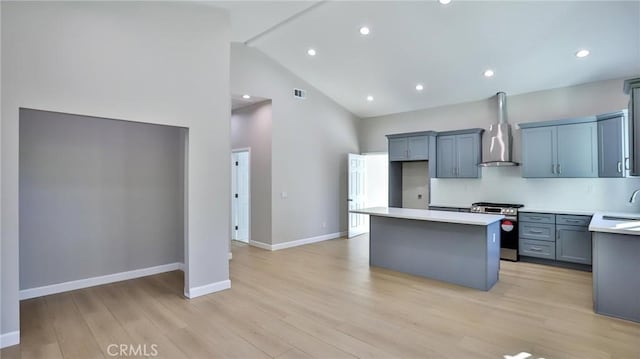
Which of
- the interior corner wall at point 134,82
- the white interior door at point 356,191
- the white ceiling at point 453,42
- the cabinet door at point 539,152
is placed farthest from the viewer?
the white interior door at point 356,191

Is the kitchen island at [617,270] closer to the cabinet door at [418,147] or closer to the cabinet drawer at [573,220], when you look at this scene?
the cabinet drawer at [573,220]

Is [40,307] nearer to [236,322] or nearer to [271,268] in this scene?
[236,322]

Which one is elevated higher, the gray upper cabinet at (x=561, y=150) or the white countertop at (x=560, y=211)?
the gray upper cabinet at (x=561, y=150)

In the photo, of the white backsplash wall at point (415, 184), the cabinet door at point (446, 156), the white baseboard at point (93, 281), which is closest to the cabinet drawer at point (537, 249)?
the cabinet door at point (446, 156)

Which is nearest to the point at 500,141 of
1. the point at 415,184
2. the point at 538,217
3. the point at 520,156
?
the point at 520,156

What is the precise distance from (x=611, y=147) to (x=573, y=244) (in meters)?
1.49

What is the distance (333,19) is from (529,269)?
4.72m

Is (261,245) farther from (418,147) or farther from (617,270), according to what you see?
(617,270)

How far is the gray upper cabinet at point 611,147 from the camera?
4.61 m

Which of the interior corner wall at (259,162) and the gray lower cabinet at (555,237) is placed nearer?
the gray lower cabinet at (555,237)

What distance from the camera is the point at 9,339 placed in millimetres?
2779

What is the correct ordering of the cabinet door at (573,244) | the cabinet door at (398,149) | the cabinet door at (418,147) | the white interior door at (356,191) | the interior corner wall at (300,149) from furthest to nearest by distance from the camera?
1. the white interior door at (356,191)
2. the cabinet door at (398,149)
3. the cabinet door at (418,147)
4. the interior corner wall at (300,149)
5. the cabinet door at (573,244)

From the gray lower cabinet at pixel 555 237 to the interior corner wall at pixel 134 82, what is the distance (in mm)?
4695

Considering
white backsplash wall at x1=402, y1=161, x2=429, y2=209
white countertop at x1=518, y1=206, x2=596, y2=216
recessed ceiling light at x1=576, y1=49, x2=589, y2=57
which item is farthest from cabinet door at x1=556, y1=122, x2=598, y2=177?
white backsplash wall at x1=402, y1=161, x2=429, y2=209
